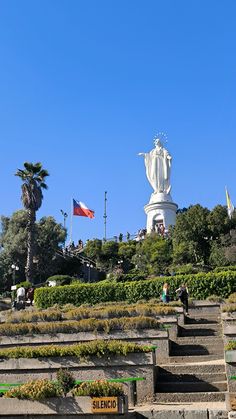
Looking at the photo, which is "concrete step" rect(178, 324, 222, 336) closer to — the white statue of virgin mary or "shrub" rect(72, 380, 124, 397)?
"shrub" rect(72, 380, 124, 397)

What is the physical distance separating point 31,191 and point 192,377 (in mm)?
36436

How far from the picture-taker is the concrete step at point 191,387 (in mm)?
12981

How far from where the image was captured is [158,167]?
79188 mm

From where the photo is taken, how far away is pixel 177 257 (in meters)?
50.3

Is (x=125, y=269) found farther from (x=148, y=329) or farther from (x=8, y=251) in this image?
(x=148, y=329)

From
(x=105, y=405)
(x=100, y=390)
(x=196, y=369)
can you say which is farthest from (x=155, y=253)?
(x=105, y=405)

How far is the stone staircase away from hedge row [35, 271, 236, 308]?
41.7 feet

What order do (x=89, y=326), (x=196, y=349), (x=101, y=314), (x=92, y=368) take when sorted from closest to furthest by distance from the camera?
1. (x=92, y=368)
2. (x=196, y=349)
3. (x=89, y=326)
4. (x=101, y=314)

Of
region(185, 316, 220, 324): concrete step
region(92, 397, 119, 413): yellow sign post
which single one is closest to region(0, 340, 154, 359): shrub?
region(92, 397, 119, 413): yellow sign post

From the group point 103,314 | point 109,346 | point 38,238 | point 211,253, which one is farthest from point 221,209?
point 109,346

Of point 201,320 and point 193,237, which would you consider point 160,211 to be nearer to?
point 193,237

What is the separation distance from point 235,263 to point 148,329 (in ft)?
103

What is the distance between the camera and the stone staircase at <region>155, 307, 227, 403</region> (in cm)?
1259

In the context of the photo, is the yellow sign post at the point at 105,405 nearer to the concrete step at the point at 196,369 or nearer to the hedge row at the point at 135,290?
the concrete step at the point at 196,369
